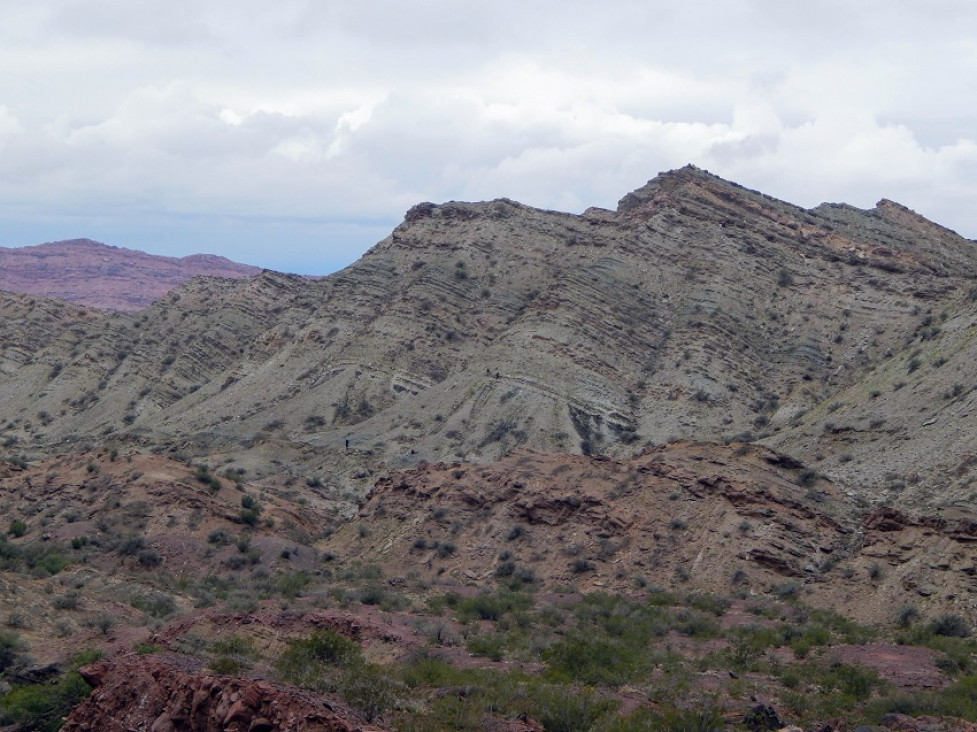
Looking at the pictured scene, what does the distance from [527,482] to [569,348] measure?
22.9 m

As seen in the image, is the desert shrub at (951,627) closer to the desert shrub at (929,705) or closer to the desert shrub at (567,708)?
the desert shrub at (929,705)

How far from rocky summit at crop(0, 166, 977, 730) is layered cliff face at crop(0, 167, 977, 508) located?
0.70ft

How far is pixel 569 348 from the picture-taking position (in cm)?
6147

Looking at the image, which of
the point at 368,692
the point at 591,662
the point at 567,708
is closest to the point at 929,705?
the point at 591,662

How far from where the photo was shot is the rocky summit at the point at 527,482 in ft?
69.9

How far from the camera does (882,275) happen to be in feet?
216

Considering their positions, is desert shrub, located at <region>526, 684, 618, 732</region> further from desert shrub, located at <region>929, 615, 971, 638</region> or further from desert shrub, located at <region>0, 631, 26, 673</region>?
desert shrub, located at <region>929, 615, 971, 638</region>

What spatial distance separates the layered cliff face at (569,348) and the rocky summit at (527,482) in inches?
8.4

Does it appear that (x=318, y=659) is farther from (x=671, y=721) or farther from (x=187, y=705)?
(x=671, y=721)

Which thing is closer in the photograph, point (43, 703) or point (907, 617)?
point (43, 703)

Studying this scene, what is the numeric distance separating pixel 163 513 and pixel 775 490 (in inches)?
721

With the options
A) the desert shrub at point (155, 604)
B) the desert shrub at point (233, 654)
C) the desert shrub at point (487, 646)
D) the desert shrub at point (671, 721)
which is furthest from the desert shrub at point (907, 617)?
the desert shrub at point (155, 604)

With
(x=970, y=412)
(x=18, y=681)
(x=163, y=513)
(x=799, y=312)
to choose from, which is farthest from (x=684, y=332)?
(x=18, y=681)

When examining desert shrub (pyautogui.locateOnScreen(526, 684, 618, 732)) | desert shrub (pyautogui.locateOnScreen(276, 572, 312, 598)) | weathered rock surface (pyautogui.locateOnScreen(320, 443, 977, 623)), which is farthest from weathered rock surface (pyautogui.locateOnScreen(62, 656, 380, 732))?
weathered rock surface (pyautogui.locateOnScreen(320, 443, 977, 623))
